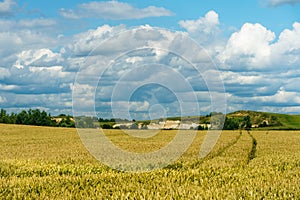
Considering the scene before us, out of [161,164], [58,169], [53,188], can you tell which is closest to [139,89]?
[161,164]

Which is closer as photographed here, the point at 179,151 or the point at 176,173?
the point at 176,173

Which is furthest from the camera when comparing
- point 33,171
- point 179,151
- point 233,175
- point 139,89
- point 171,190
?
point 179,151

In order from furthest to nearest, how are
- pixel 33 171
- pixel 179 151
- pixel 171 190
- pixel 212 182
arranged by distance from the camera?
pixel 179 151 < pixel 33 171 < pixel 212 182 < pixel 171 190

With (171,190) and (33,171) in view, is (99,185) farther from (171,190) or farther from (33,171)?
(33,171)

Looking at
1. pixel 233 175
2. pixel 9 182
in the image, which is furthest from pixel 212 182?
pixel 9 182

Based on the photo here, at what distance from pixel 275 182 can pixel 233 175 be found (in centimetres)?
228

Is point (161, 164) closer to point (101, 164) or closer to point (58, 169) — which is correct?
point (101, 164)

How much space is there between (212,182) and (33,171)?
7.53 meters

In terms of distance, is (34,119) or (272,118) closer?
(34,119)

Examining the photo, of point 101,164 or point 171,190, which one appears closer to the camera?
point 171,190

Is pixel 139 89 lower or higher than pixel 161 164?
higher

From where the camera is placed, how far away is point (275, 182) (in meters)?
12.5

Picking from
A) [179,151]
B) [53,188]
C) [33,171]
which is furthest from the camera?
[179,151]

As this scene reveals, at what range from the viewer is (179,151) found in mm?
24891
